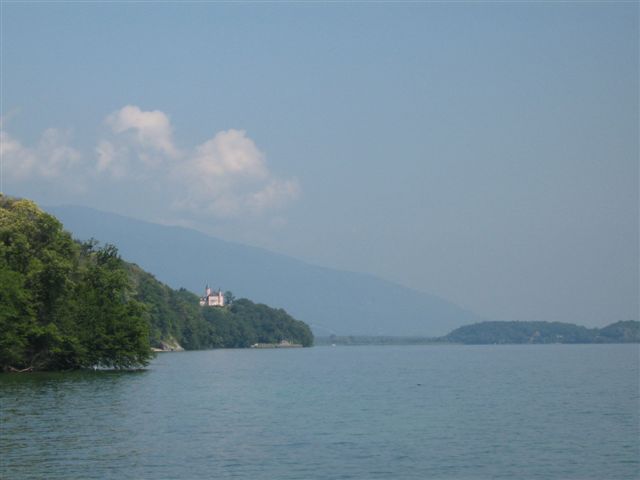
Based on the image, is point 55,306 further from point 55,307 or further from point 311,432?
point 311,432

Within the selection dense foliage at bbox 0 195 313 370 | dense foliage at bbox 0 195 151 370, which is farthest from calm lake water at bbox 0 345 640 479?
dense foliage at bbox 0 195 151 370

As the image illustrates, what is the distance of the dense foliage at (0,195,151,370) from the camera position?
284 feet

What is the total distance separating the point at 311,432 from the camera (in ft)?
149

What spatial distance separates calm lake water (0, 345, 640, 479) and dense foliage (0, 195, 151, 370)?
35.3 ft

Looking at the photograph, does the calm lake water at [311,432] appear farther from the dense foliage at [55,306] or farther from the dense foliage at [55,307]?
the dense foliage at [55,306]

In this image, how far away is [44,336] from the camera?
89.2 metres

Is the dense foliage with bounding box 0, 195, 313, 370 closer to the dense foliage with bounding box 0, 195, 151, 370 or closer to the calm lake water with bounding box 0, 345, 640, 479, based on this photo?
the dense foliage with bounding box 0, 195, 151, 370

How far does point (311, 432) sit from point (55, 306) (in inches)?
2105

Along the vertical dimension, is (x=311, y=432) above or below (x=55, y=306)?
below

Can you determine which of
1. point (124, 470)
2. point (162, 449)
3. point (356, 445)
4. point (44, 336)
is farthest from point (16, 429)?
point (44, 336)

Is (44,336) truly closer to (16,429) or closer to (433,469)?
(16,429)

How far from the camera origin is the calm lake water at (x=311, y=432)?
35.0 m

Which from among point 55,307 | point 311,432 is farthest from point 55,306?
point 311,432

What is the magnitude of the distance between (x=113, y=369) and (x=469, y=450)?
6894 centimetres
